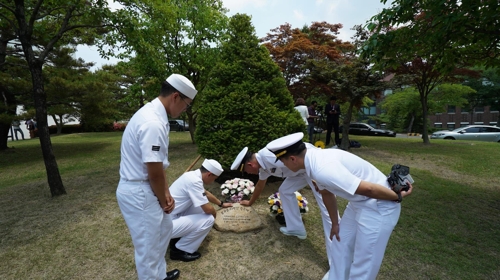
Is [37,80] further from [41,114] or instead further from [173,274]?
[173,274]

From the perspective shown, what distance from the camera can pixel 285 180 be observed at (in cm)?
384

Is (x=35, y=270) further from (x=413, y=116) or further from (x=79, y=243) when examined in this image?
(x=413, y=116)

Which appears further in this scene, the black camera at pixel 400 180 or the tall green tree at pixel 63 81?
the tall green tree at pixel 63 81

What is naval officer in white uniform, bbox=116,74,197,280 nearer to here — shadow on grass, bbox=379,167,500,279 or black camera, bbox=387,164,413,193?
black camera, bbox=387,164,413,193

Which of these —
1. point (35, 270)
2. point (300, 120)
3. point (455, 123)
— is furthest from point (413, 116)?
point (35, 270)

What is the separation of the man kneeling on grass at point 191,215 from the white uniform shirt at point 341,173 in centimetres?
147

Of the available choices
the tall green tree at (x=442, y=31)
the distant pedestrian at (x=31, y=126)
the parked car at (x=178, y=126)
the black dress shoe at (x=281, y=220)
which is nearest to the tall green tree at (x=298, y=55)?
the tall green tree at (x=442, y=31)

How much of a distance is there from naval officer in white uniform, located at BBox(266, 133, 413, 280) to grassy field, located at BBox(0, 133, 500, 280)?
986 mm

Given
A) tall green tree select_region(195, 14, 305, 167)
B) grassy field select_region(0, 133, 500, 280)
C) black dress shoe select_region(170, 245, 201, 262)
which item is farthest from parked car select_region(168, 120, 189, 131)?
black dress shoe select_region(170, 245, 201, 262)

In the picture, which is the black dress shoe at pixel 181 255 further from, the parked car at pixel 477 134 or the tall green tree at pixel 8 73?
the parked car at pixel 477 134

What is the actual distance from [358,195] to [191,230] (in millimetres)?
2115

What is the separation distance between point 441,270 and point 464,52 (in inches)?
188

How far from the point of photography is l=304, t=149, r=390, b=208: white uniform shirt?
2086 mm

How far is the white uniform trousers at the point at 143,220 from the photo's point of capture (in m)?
2.25
